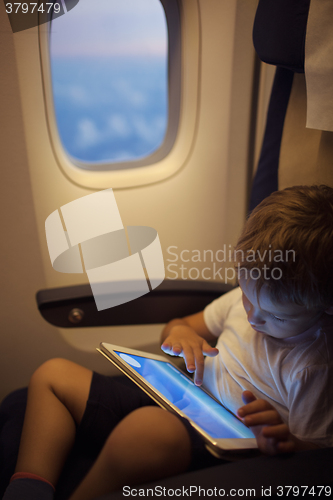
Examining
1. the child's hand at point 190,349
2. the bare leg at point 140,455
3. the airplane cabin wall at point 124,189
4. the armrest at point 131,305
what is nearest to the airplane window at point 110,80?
the airplane cabin wall at point 124,189

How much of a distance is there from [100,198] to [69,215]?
10 centimetres

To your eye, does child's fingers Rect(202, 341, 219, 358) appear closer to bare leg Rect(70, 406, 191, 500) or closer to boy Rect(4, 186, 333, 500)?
boy Rect(4, 186, 333, 500)

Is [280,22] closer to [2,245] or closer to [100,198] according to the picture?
[100,198]

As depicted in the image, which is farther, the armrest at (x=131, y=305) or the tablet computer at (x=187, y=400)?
the armrest at (x=131, y=305)

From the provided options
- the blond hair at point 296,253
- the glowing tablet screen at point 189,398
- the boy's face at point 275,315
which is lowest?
the glowing tablet screen at point 189,398

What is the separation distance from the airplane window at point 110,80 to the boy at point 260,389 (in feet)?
1.83

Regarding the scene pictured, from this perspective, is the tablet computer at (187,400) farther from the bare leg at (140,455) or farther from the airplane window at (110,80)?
the airplane window at (110,80)

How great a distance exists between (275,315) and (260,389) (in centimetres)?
21

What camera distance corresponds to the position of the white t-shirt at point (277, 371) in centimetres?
60

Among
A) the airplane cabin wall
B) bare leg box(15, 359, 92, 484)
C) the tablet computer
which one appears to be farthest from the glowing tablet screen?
the airplane cabin wall

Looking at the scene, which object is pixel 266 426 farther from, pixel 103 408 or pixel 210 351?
pixel 103 408

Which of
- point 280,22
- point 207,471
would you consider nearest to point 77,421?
point 207,471

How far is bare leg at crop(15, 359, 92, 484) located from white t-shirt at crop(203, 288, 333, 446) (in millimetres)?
314

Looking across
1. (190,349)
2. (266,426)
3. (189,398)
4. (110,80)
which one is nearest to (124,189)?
(110,80)
